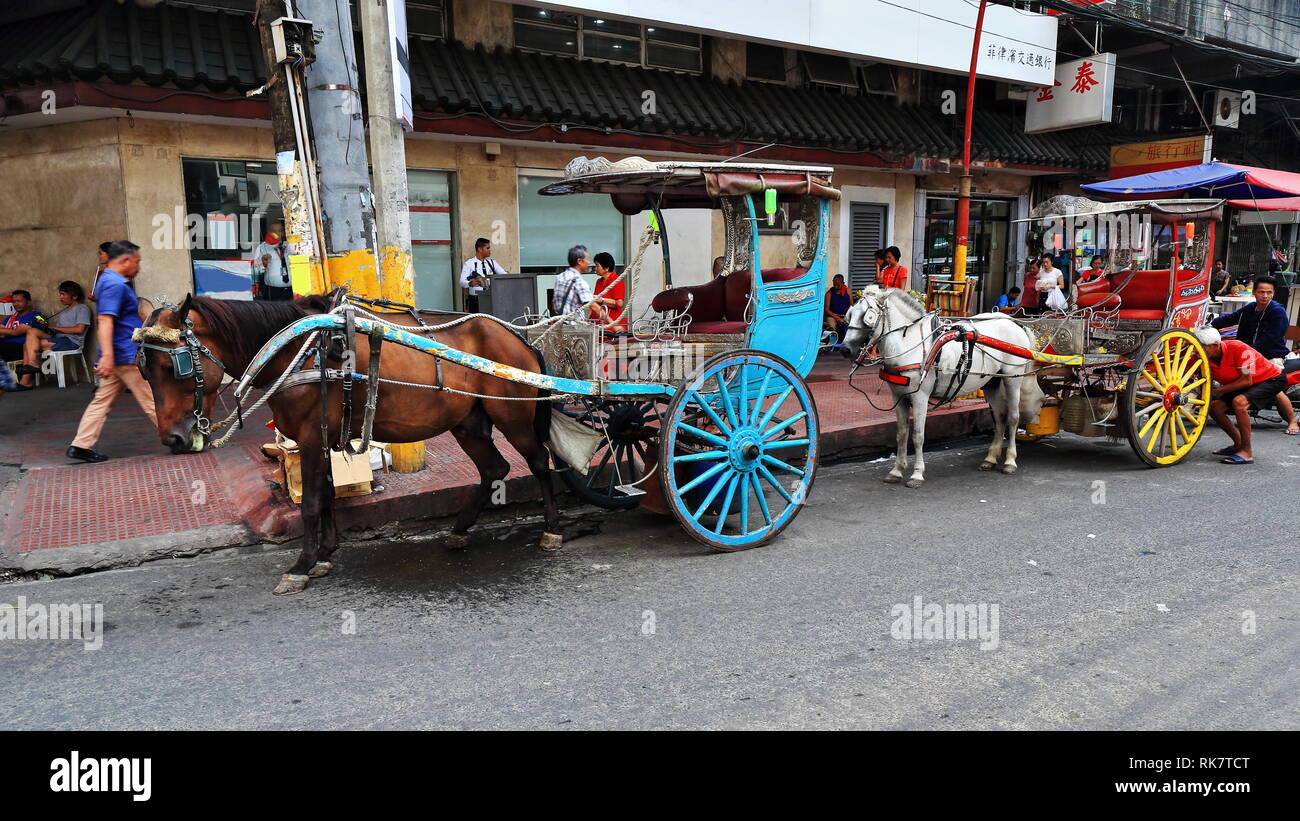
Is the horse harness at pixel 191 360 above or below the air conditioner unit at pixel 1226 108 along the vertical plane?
below

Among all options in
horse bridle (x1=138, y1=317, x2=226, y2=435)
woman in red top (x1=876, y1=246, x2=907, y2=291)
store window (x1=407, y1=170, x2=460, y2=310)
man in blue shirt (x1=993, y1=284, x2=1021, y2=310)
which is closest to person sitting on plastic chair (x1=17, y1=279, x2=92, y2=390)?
store window (x1=407, y1=170, x2=460, y2=310)

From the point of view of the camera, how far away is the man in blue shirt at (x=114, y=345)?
665cm

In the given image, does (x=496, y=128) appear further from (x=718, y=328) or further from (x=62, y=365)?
(x=718, y=328)

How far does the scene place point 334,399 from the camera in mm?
4652

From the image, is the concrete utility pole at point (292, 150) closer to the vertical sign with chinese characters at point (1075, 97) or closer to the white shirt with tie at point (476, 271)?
the white shirt with tie at point (476, 271)

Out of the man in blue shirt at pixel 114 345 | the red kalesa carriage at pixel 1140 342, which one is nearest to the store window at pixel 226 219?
the man in blue shirt at pixel 114 345

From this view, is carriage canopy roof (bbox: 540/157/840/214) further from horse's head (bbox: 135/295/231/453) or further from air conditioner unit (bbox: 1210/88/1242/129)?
air conditioner unit (bbox: 1210/88/1242/129)

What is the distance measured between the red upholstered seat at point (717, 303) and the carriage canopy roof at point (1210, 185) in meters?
5.13

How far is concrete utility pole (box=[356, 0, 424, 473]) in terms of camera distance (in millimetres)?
6023

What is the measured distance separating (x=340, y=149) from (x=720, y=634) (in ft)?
13.4

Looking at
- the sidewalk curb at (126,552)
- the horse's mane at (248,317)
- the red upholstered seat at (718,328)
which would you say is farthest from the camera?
the red upholstered seat at (718,328)

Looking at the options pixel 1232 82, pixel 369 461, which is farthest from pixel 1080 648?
pixel 1232 82

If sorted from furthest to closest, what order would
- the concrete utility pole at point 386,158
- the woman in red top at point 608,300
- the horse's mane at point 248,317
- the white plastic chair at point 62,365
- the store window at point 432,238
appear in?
the store window at point 432,238, the white plastic chair at point 62,365, the woman in red top at point 608,300, the concrete utility pole at point 386,158, the horse's mane at point 248,317
